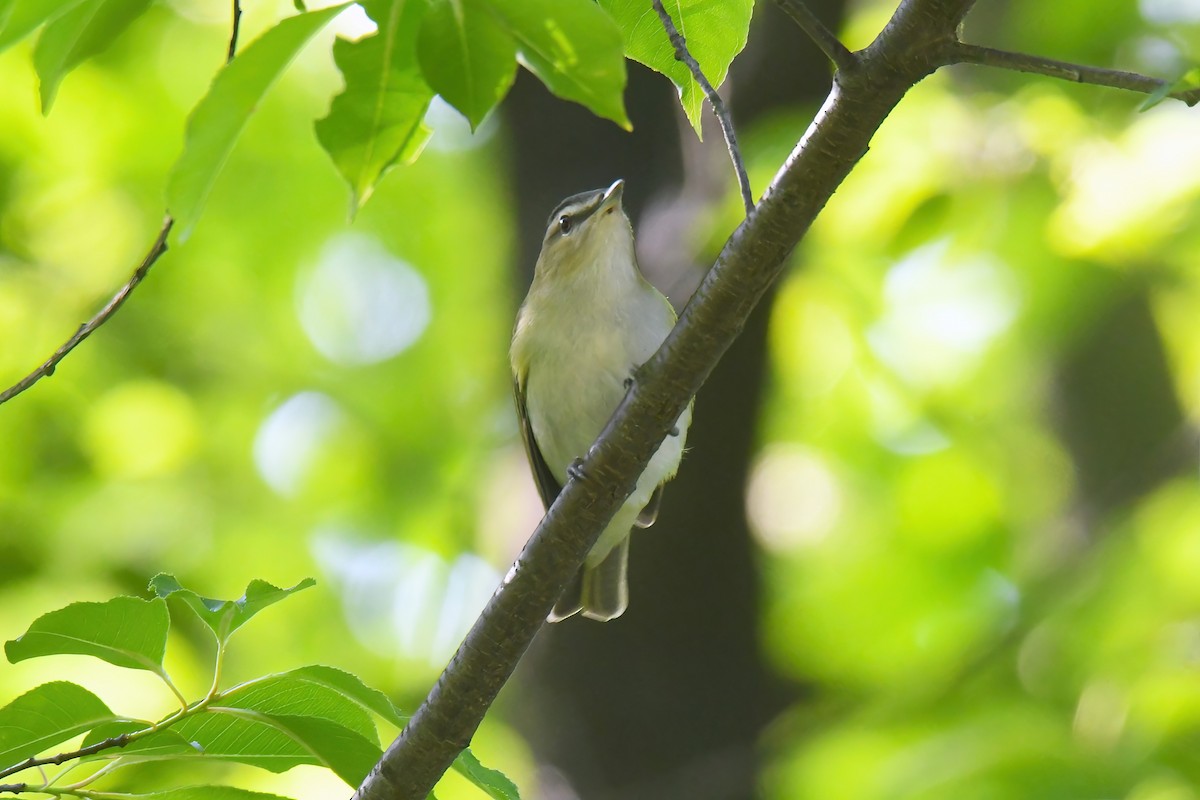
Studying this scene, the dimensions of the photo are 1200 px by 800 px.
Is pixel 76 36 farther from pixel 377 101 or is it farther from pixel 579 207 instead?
pixel 579 207

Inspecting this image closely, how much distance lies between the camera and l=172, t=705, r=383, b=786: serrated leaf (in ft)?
6.76

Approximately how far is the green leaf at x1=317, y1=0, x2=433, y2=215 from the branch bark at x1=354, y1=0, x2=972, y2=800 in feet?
2.72

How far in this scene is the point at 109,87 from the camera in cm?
786

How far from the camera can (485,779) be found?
216 cm

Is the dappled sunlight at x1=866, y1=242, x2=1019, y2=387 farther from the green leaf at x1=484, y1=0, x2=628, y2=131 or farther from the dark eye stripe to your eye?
the green leaf at x1=484, y1=0, x2=628, y2=131

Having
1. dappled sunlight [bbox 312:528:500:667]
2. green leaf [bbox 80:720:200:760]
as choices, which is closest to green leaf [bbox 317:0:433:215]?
green leaf [bbox 80:720:200:760]

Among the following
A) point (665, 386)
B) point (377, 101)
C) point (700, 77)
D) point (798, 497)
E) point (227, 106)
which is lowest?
point (227, 106)

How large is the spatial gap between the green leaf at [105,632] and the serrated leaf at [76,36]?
33.1 inches

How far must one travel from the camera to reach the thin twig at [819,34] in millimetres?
1983

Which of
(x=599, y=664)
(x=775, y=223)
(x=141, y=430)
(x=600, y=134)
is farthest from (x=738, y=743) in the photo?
(x=141, y=430)

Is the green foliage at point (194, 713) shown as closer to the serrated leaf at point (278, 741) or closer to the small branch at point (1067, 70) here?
the serrated leaf at point (278, 741)

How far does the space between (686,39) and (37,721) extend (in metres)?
1.72

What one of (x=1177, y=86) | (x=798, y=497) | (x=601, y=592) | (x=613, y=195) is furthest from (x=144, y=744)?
(x=798, y=497)

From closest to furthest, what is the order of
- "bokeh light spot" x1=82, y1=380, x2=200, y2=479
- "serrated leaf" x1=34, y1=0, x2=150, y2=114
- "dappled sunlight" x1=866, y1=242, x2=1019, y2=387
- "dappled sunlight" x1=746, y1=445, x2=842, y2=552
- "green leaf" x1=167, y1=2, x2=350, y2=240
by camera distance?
"green leaf" x1=167, y1=2, x2=350, y2=240 → "serrated leaf" x1=34, y1=0, x2=150, y2=114 → "dappled sunlight" x1=746, y1=445, x2=842, y2=552 → "bokeh light spot" x1=82, y1=380, x2=200, y2=479 → "dappled sunlight" x1=866, y1=242, x2=1019, y2=387
